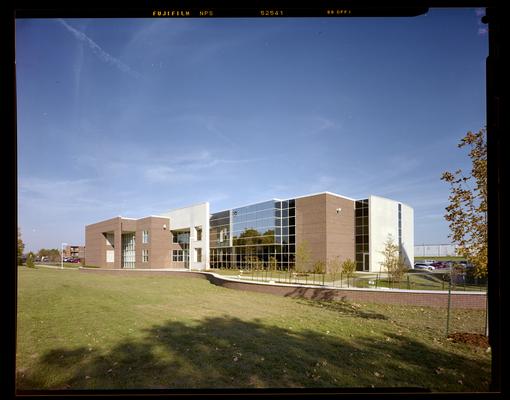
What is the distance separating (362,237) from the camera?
33.4 meters

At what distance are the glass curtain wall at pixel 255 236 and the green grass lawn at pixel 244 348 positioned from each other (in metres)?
20.7

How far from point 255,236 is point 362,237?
37.9ft

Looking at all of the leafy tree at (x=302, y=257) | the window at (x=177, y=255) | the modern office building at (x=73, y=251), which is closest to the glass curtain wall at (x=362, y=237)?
the leafy tree at (x=302, y=257)

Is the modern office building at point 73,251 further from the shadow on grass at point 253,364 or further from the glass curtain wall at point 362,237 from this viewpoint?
the shadow on grass at point 253,364

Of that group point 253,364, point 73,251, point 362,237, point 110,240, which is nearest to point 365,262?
point 362,237

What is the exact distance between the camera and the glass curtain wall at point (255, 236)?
32.4 meters

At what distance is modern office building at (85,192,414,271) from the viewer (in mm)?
31000

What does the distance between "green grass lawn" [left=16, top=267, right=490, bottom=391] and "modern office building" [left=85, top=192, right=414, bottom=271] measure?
16.4 meters

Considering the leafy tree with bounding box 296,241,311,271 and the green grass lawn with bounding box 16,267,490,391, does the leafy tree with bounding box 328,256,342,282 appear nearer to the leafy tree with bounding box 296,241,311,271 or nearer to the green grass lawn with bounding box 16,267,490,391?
the leafy tree with bounding box 296,241,311,271

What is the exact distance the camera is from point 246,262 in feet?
111

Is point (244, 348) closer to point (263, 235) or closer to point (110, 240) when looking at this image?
point (263, 235)

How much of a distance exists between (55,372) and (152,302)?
788 centimetres
